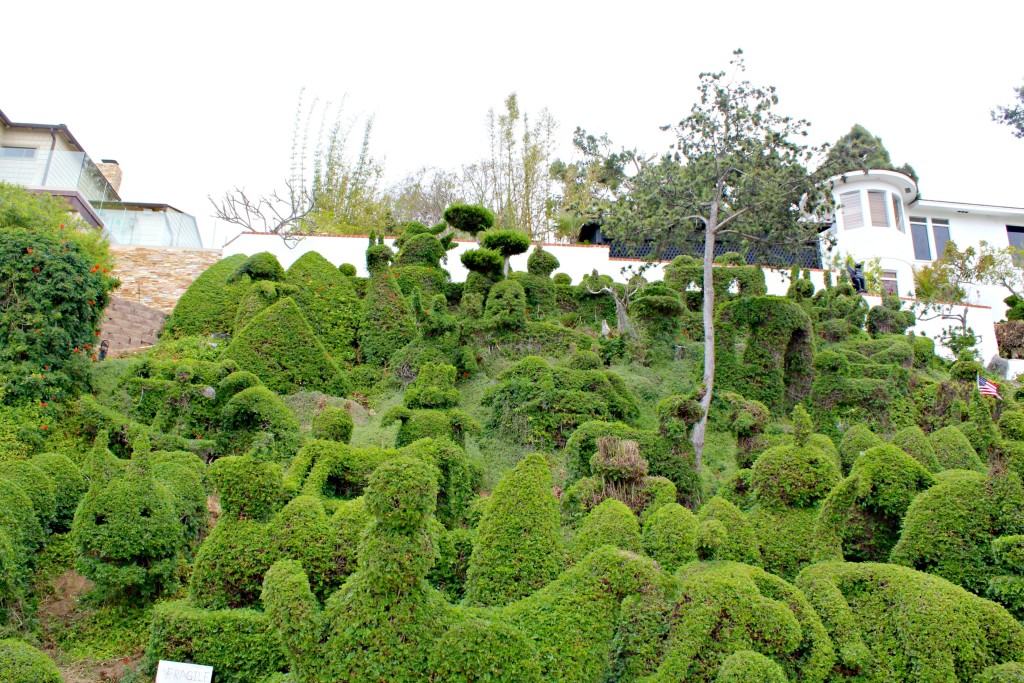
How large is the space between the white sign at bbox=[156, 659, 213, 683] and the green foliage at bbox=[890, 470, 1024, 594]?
502cm

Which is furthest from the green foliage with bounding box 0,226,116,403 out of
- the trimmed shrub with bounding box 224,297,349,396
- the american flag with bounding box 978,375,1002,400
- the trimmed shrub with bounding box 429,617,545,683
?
the american flag with bounding box 978,375,1002,400

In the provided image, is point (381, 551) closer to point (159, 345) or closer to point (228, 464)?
point (228, 464)

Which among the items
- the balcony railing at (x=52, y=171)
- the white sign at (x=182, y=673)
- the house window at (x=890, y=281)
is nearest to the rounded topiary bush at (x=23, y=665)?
the white sign at (x=182, y=673)

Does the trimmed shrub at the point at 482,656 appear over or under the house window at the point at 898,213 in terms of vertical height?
Answer: under

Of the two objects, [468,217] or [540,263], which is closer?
[540,263]

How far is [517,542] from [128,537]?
11.2 feet

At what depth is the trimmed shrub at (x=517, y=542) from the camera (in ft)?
18.0

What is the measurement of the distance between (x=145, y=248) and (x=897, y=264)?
76.2 ft

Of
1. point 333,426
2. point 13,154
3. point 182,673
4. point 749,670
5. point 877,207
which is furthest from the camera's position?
point 877,207

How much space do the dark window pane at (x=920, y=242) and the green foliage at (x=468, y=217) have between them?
1770 centimetres

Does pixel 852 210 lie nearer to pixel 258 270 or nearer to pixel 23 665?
pixel 258 270

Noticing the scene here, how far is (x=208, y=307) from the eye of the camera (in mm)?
16047

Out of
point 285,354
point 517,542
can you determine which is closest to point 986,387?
point 517,542

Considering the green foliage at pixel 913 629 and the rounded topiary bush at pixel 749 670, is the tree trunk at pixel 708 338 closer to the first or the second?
the green foliage at pixel 913 629
